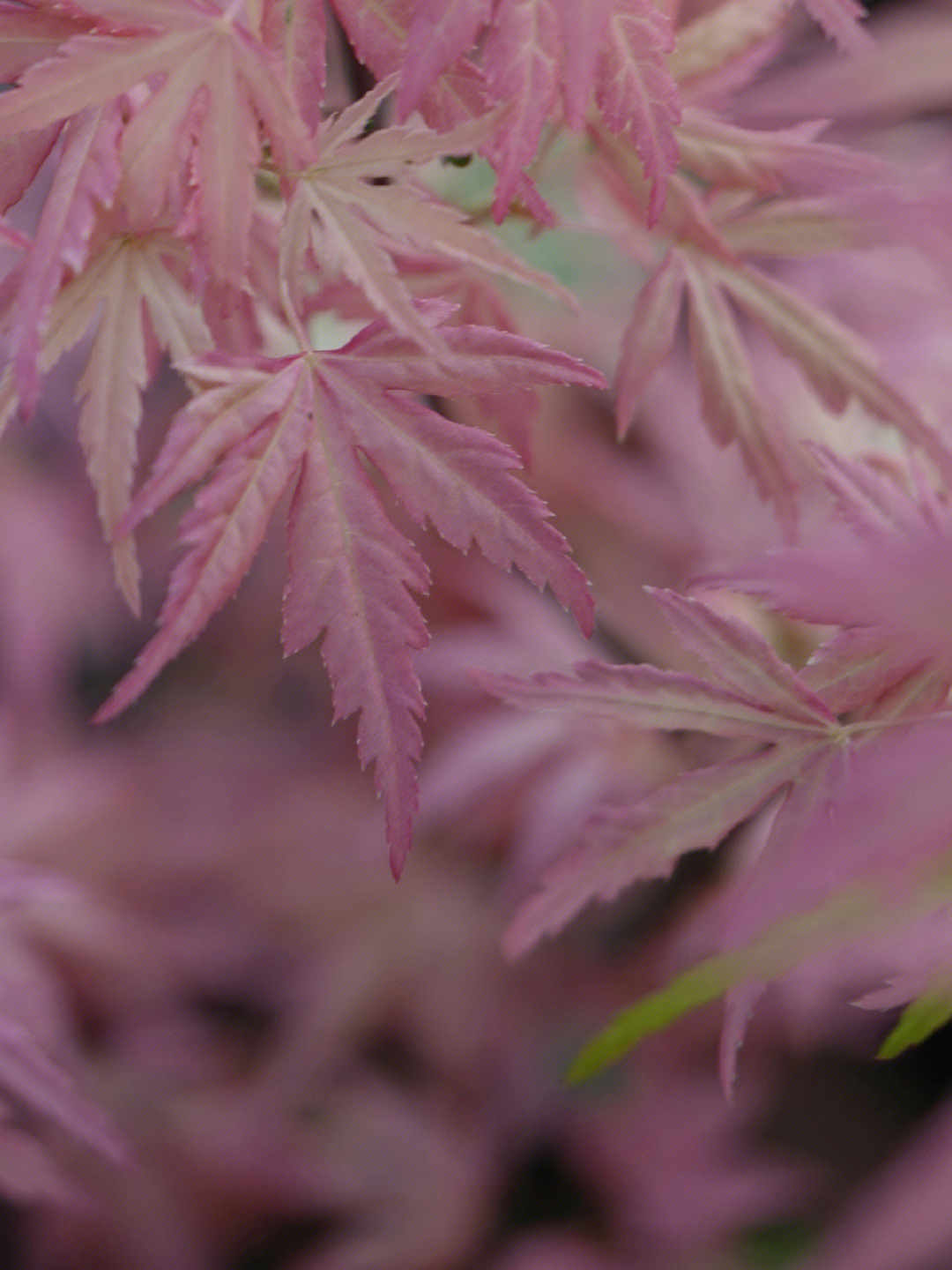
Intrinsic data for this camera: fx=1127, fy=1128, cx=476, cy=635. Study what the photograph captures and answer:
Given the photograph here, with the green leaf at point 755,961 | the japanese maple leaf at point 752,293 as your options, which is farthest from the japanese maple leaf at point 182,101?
the green leaf at point 755,961

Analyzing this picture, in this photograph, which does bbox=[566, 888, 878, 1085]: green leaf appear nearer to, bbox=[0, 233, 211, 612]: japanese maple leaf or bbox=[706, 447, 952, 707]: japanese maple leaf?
bbox=[706, 447, 952, 707]: japanese maple leaf

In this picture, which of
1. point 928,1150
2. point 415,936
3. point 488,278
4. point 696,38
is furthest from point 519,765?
point 928,1150

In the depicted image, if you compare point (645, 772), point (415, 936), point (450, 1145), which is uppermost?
A: point (645, 772)

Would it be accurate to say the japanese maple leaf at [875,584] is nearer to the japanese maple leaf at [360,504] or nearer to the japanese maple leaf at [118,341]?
the japanese maple leaf at [360,504]

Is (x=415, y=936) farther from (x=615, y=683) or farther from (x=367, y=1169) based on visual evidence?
(x=615, y=683)

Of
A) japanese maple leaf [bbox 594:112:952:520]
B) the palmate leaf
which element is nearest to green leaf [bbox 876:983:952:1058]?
the palmate leaf
